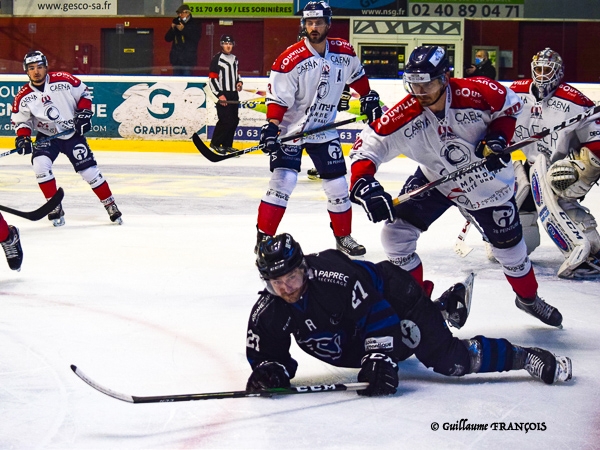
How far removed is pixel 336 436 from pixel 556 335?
1.32 meters

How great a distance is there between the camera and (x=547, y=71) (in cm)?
423

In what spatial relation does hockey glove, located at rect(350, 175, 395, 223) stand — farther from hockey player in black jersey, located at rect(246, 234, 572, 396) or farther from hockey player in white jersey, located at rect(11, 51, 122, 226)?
hockey player in white jersey, located at rect(11, 51, 122, 226)

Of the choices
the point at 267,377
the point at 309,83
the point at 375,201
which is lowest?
the point at 267,377

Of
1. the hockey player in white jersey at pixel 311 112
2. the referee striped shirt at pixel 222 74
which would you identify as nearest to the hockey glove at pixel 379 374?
the hockey player in white jersey at pixel 311 112

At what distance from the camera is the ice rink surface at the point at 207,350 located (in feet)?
7.58

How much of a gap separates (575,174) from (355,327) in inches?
85.3

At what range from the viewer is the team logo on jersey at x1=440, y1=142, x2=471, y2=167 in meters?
3.15

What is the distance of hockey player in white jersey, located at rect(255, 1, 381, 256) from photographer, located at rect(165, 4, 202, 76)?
5.83m

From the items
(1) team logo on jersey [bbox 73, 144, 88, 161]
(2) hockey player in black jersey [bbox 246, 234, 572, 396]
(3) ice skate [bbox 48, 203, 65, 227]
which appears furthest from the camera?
(1) team logo on jersey [bbox 73, 144, 88, 161]

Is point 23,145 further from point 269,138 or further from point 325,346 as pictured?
point 325,346

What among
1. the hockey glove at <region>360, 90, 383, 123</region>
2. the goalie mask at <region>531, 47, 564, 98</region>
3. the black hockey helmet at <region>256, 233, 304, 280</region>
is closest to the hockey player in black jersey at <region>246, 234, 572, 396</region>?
the black hockey helmet at <region>256, 233, 304, 280</region>

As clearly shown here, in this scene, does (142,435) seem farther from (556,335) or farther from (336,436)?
(556,335)

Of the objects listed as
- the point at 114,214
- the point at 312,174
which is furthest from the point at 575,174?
the point at 312,174

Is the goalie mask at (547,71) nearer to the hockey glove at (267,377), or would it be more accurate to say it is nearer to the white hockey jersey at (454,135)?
the white hockey jersey at (454,135)
